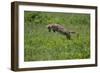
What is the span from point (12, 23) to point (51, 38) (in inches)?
11.5

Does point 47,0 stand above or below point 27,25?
above

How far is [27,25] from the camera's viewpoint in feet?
5.16

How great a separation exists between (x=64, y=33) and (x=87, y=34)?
0.20m

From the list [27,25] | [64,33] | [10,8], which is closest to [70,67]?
[64,33]

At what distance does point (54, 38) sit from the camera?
1.65 m

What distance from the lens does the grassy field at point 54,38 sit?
1583 millimetres

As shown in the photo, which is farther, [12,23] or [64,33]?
[64,33]

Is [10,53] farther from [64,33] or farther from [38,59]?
[64,33]

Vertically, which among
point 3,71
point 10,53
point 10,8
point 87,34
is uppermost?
point 10,8

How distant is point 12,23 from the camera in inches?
60.6

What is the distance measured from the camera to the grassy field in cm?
158

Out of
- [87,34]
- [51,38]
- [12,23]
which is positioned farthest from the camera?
[87,34]

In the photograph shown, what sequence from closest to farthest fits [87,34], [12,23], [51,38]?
[12,23]
[51,38]
[87,34]

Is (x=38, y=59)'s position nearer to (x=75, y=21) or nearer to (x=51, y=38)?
(x=51, y=38)
